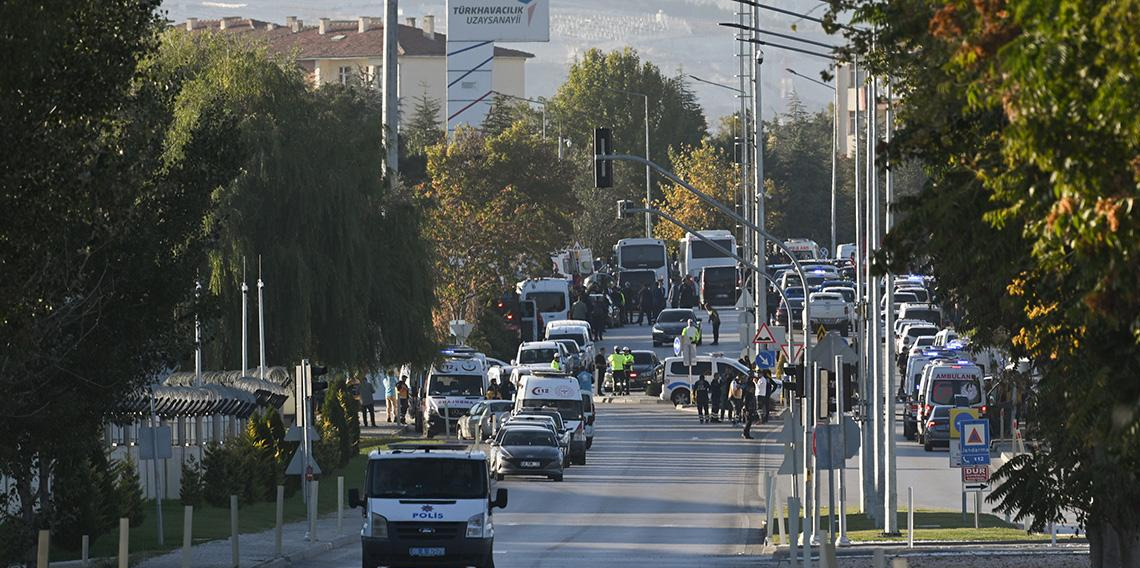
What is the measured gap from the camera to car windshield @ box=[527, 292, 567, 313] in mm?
81062

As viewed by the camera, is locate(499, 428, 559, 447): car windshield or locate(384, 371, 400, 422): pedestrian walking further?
locate(384, 371, 400, 422): pedestrian walking

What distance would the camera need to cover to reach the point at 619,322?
297ft

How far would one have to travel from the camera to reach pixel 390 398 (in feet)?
201

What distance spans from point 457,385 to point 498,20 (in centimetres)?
10368

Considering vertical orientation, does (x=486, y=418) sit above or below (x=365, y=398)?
below

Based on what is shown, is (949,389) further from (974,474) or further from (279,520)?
(279,520)

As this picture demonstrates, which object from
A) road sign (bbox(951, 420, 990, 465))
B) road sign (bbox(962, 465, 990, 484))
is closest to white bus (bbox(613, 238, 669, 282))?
road sign (bbox(962, 465, 990, 484))

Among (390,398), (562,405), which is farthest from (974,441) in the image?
(390,398)

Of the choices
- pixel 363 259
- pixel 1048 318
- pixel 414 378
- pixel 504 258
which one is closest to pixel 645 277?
pixel 504 258

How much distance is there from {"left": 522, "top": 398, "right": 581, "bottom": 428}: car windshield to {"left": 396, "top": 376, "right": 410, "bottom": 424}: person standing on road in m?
8.77

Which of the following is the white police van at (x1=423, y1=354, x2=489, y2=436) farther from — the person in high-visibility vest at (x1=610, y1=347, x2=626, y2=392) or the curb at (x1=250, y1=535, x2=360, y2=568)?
the curb at (x1=250, y1=535, x2=360, y2=568)

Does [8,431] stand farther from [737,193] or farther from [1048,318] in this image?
[737,193]

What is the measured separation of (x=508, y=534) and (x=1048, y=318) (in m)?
20.4

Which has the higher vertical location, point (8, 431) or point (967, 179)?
point (967, 179)
